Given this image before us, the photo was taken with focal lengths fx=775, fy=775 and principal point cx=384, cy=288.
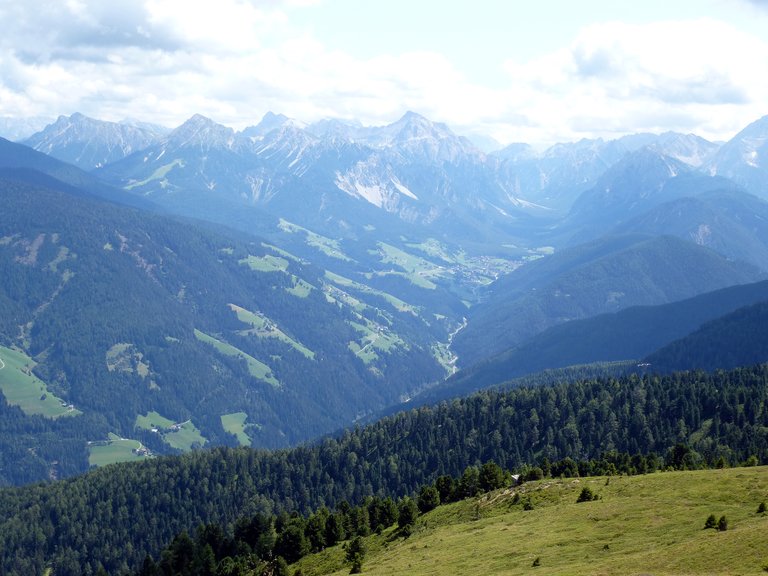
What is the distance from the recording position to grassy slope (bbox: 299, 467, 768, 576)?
71750 millimetres

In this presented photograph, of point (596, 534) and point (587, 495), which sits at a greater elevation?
point (596, 534)

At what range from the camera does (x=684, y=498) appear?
323 ft

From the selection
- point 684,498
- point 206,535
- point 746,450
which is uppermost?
point 684,498

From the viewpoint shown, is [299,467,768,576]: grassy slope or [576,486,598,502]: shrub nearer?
[299,467,768,576]: grassy slope

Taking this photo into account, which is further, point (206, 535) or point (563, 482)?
point (206, 535)

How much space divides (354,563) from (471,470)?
36.9 metres

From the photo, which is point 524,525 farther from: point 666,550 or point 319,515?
point 319,515

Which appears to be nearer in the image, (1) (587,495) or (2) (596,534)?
(2) (596,534)

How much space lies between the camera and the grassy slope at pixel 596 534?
2825 inches

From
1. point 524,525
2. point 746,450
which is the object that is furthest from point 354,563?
point 746,450

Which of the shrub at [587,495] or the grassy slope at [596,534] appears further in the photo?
the shrub at [587,495]

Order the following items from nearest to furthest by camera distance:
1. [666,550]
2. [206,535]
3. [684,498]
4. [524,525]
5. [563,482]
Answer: [666,550], [684,498], [524,525], [563,482], [206,535]

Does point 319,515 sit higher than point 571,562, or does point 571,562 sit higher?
point 571,562

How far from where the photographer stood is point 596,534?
91.0 m
